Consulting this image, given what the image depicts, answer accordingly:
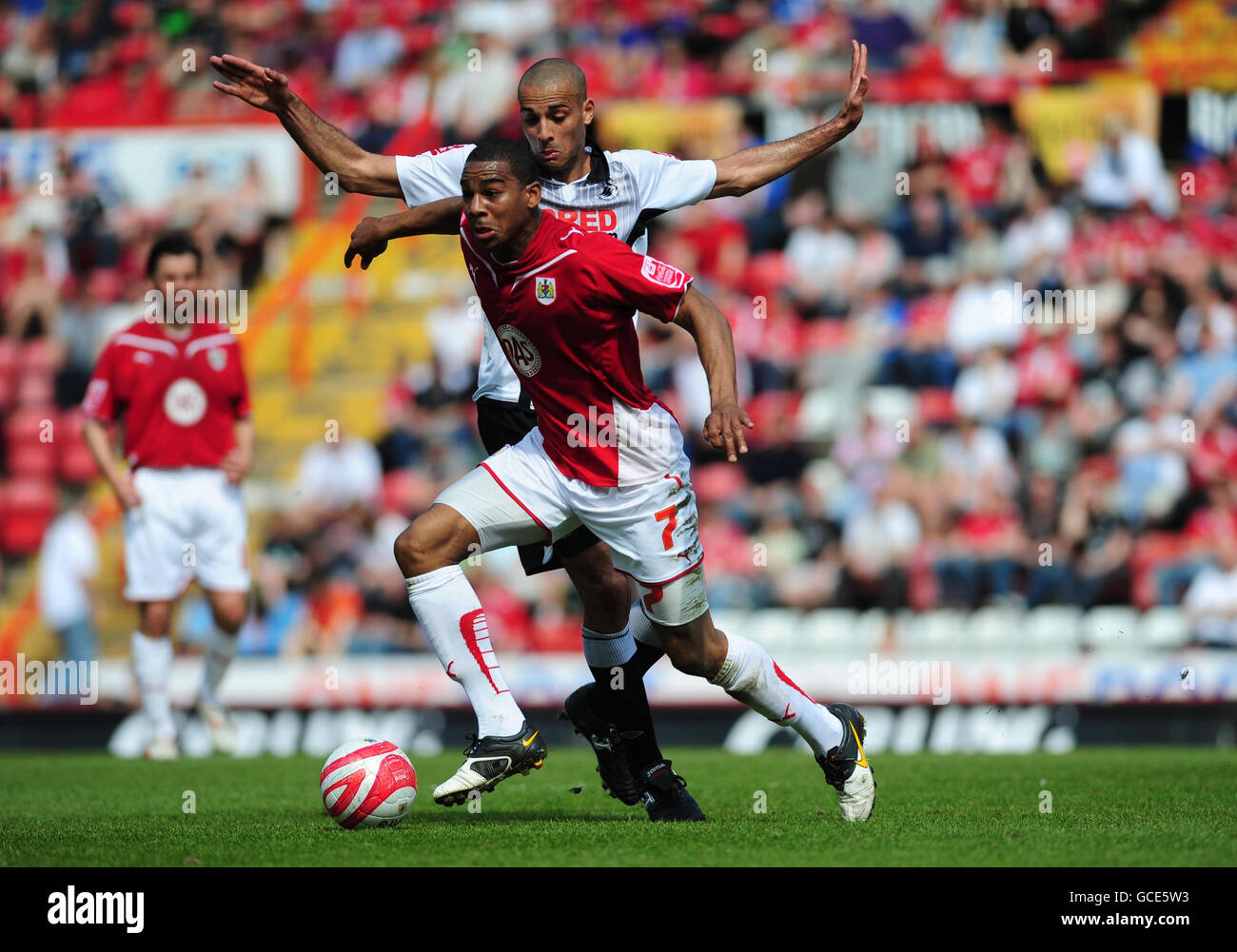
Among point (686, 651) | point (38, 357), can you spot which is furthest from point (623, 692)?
point (38, 357)

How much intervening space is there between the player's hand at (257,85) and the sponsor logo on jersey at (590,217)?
1.16 meters

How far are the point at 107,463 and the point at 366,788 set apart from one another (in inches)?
198

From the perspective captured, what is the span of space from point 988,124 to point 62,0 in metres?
11.3

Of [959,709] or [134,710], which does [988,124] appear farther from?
[134,710]

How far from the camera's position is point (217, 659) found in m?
10.4

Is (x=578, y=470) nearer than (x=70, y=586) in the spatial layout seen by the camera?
Yes

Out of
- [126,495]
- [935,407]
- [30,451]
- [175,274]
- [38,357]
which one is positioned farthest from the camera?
[38,357]

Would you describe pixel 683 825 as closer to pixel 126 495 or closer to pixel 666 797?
pixel 666 797

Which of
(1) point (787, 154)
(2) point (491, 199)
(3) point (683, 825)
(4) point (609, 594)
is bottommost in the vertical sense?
(3) point (683, 825)

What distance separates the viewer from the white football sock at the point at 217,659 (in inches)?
406

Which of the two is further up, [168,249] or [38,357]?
[168,249]

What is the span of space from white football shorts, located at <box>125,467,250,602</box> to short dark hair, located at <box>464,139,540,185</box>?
17.3 feet

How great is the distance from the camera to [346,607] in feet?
45.3

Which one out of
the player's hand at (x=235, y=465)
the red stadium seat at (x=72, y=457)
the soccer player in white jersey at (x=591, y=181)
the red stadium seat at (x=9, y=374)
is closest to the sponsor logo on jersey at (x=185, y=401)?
the player's hand at (x=235, y=465)
